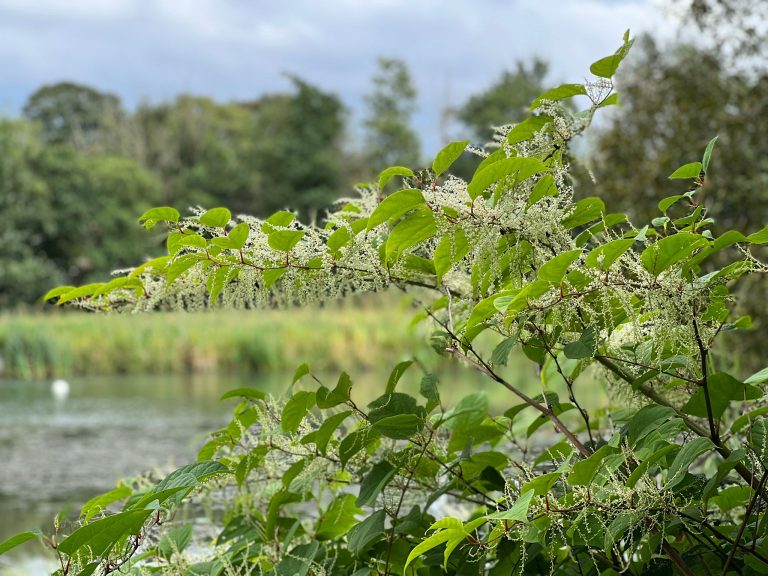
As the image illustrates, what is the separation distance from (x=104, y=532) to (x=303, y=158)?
29.9 meters

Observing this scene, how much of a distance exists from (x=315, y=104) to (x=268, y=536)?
3053 centimetres

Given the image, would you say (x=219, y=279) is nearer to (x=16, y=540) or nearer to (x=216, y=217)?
(x=216, y=217)

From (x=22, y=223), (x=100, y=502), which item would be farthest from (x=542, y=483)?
(x=22, y=223)

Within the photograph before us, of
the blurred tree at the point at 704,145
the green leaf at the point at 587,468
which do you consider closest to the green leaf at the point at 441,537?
the green leaf at the point at 587,468

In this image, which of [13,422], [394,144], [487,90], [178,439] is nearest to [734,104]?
[178,439]

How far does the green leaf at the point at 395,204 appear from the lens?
39.4 inches

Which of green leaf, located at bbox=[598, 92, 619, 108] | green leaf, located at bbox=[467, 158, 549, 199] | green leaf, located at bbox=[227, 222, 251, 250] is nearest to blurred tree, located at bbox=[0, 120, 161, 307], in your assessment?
green leaf, located at bbox=[227, 222, 251, 250]

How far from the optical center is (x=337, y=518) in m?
1.50

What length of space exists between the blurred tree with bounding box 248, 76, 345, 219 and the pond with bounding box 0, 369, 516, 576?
1668 centimetres

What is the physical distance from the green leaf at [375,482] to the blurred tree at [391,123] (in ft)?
102

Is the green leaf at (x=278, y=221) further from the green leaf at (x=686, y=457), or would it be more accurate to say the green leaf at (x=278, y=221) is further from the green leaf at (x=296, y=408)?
the green leaf at (x=686, y=457)

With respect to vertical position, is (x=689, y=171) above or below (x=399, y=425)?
above

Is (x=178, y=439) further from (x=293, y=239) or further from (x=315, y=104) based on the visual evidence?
(x=315, y=104)

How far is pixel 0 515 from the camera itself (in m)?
4.94
